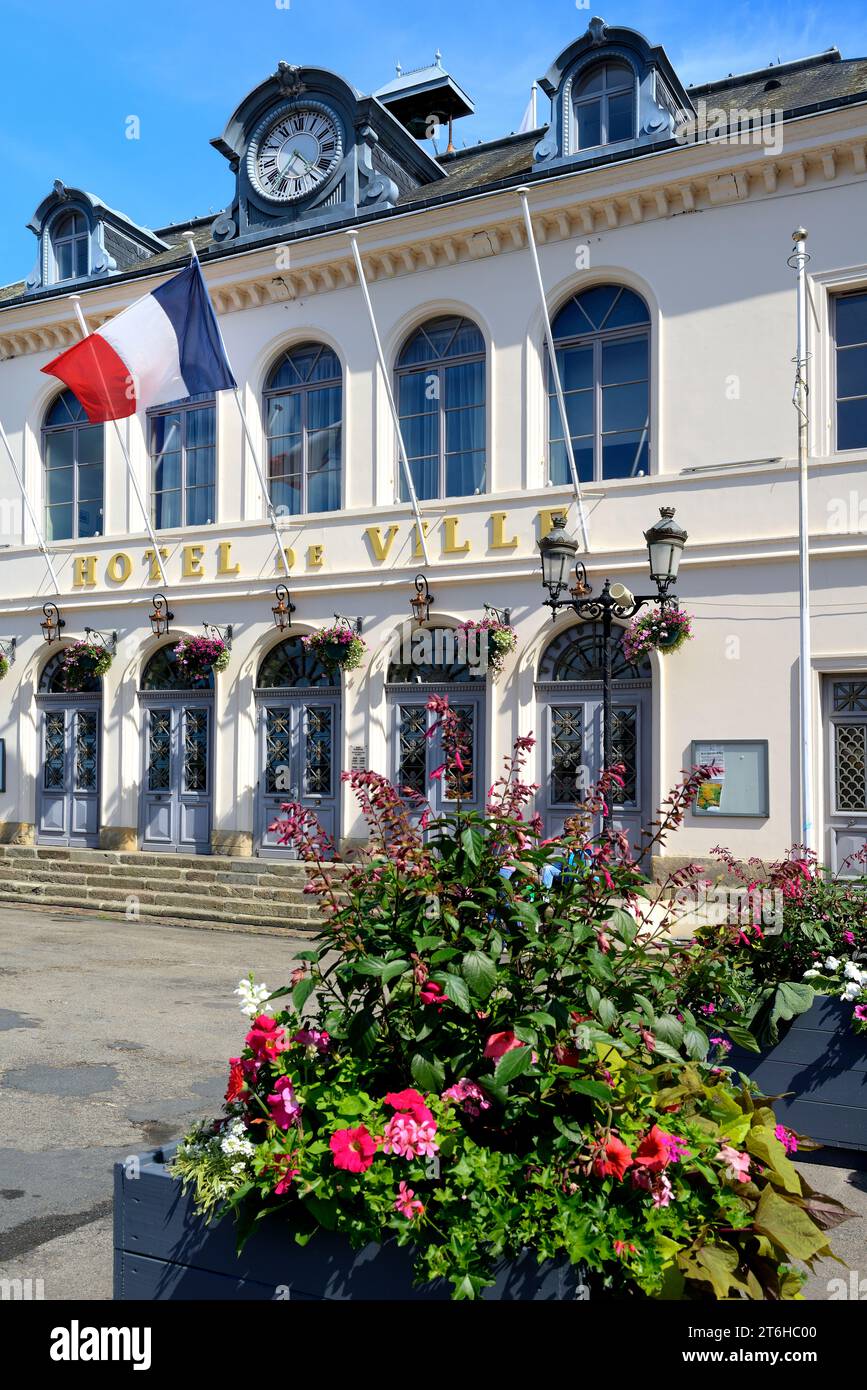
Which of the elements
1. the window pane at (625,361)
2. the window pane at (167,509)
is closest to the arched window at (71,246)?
the window pane at (167,509)

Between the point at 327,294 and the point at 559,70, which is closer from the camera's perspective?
the point at 559,70

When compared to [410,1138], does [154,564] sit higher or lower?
higher

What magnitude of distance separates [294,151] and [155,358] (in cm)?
495

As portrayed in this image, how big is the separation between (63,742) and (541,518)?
8.80 metres

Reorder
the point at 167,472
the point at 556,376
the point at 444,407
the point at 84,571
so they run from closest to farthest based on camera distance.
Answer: the point at 556,376
the point at 444,407
the point at 167,472
the point at 84,571

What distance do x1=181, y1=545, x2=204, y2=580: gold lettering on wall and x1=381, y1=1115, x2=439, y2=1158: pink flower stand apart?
15212mm

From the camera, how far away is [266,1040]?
3.20m

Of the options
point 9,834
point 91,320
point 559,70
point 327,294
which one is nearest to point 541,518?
point 327,294

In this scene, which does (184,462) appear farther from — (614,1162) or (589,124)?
(614,1162)

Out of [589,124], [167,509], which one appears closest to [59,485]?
[167,509]

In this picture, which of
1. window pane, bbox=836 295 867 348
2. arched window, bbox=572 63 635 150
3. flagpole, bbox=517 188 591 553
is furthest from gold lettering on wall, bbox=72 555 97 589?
window pane, bbox=836 295 867 348

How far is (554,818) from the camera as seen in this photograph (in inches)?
576

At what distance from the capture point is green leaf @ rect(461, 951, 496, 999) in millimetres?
2998
